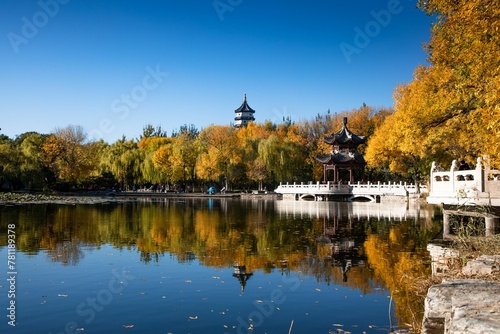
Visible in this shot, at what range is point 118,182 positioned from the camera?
5400 cm

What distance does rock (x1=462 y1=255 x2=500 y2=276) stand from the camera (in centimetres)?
669

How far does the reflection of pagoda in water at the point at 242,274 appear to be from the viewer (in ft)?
29.2

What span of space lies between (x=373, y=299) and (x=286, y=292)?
1443 mm

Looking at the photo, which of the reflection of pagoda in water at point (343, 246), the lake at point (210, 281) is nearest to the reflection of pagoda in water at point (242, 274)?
the lake at point (210, 281)

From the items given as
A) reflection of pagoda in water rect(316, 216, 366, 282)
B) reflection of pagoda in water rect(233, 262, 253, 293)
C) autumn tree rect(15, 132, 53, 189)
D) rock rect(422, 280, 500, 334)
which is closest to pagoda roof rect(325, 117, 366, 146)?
reflection of pagoda in water rect(316, 216, 366, 282)

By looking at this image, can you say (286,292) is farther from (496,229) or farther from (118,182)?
(118,182)

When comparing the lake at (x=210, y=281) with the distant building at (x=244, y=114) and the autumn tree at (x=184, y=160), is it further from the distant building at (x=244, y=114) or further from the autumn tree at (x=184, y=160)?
the distant building at (x=244, y=114)

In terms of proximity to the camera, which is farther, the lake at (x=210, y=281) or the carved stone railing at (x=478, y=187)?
the carved stone railing at (x=478, y=187)

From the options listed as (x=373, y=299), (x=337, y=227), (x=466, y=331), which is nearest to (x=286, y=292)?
(x=373, y=299)

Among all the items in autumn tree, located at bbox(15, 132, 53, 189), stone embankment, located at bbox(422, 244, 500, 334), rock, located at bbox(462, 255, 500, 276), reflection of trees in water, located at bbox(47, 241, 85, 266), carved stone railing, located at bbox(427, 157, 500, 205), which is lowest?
reflection of trees in water, located at bbox(47, 241, 85, 266)

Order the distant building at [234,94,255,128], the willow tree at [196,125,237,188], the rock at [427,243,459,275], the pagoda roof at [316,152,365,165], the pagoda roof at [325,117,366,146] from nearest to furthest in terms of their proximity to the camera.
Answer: the rock at [427,243,459,275]
the pagoda roof at [316,152,365,165]
the pagoda roof at [325,117,366,146]
the willow tree at [196,125,237,188]
the distant building at [234,94,255,128]

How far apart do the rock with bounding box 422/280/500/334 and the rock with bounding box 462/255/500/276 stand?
1979 mm

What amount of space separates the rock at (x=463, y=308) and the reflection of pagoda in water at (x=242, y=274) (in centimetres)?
429

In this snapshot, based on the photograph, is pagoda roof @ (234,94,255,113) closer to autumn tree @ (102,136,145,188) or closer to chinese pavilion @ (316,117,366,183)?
autumn tree @ (102,136,145,188)
